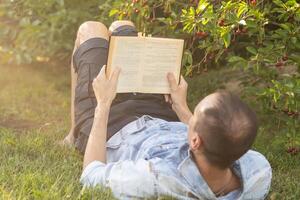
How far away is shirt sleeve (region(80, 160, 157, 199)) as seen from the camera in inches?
112

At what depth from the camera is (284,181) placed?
3.80 metres

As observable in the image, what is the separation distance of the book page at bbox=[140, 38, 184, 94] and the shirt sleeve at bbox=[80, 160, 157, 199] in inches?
26.4

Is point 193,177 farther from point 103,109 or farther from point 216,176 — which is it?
point 103,109

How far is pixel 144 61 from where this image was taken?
3473mm

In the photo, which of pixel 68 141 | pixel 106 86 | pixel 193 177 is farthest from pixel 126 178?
pixel 68 141

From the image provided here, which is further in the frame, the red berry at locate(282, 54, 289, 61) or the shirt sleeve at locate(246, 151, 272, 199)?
the red berry at locate(282, 54, 289, 61)

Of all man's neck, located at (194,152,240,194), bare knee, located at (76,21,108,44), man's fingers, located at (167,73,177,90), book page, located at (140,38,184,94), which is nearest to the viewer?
man's neck, located at (194,152,240,194)

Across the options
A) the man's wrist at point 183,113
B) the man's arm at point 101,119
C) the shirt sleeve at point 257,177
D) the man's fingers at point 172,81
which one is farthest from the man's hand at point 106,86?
the shirt sleeve at point 257,177

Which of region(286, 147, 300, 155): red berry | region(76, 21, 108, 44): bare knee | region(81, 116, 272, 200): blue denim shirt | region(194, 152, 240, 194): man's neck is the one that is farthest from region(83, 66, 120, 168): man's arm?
region(286, 147, 300, 155): red berry

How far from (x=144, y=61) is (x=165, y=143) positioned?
543 millimetres

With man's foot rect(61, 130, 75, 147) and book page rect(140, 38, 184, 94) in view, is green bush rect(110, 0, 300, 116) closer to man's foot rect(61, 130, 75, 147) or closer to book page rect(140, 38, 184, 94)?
book page rect(140, 38, 184, 94)

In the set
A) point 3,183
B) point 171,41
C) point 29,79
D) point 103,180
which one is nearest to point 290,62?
point 171,41

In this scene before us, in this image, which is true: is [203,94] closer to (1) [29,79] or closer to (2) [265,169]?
(1) [29,79]

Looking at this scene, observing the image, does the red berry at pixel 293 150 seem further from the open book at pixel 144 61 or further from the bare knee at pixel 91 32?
the bare knee at pixel 91 32
